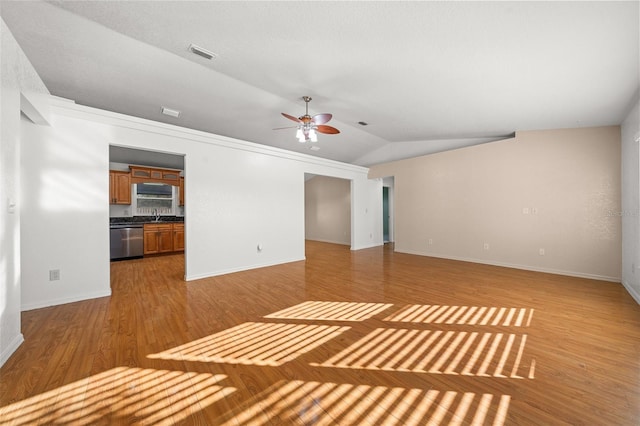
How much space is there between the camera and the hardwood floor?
152 centimetres

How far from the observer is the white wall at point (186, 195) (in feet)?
10.5

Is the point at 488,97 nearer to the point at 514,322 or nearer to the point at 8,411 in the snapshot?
the point at 514,322

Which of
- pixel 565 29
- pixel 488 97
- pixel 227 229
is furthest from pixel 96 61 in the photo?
pixel 488 97

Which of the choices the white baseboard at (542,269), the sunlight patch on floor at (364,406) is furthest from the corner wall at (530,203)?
the sunlight patch on floor at (364,406)

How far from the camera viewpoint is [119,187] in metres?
6.52

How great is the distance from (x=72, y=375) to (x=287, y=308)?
1.95m

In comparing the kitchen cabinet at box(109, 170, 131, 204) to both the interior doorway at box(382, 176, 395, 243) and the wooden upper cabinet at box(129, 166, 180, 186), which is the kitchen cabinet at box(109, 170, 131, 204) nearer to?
the wooden upper cabinet at box(129, 166, 180, 186)

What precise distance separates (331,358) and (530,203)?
5.33 m

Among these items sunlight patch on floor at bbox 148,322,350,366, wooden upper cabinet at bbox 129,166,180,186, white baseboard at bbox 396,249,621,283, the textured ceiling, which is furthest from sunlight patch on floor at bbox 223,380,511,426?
wooden upper cabinet at bbox 129,166,180,186

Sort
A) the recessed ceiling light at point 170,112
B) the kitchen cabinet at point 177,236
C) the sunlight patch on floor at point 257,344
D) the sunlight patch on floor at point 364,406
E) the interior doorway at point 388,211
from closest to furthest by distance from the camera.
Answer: the sunlight patch on floor at point 364,406
the sunlight patch on floor at point 257,344
the recessed ceiling light at point 170,112
the kitchen cabinet at point 177,236
the interior doorway at point 388,211

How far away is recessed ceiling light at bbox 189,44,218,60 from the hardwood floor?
298 centimetres

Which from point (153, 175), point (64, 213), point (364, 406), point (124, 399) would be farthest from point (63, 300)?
point (153, 175)

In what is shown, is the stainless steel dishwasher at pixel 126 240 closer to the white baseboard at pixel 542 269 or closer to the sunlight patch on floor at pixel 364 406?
the sunlight patch on floor at pixel 364 406

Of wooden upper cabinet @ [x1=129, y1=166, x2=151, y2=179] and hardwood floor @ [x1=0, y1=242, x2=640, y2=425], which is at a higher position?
wooden upper cabinet @ [x1=129, y1=166, x2=151, y2=179]
